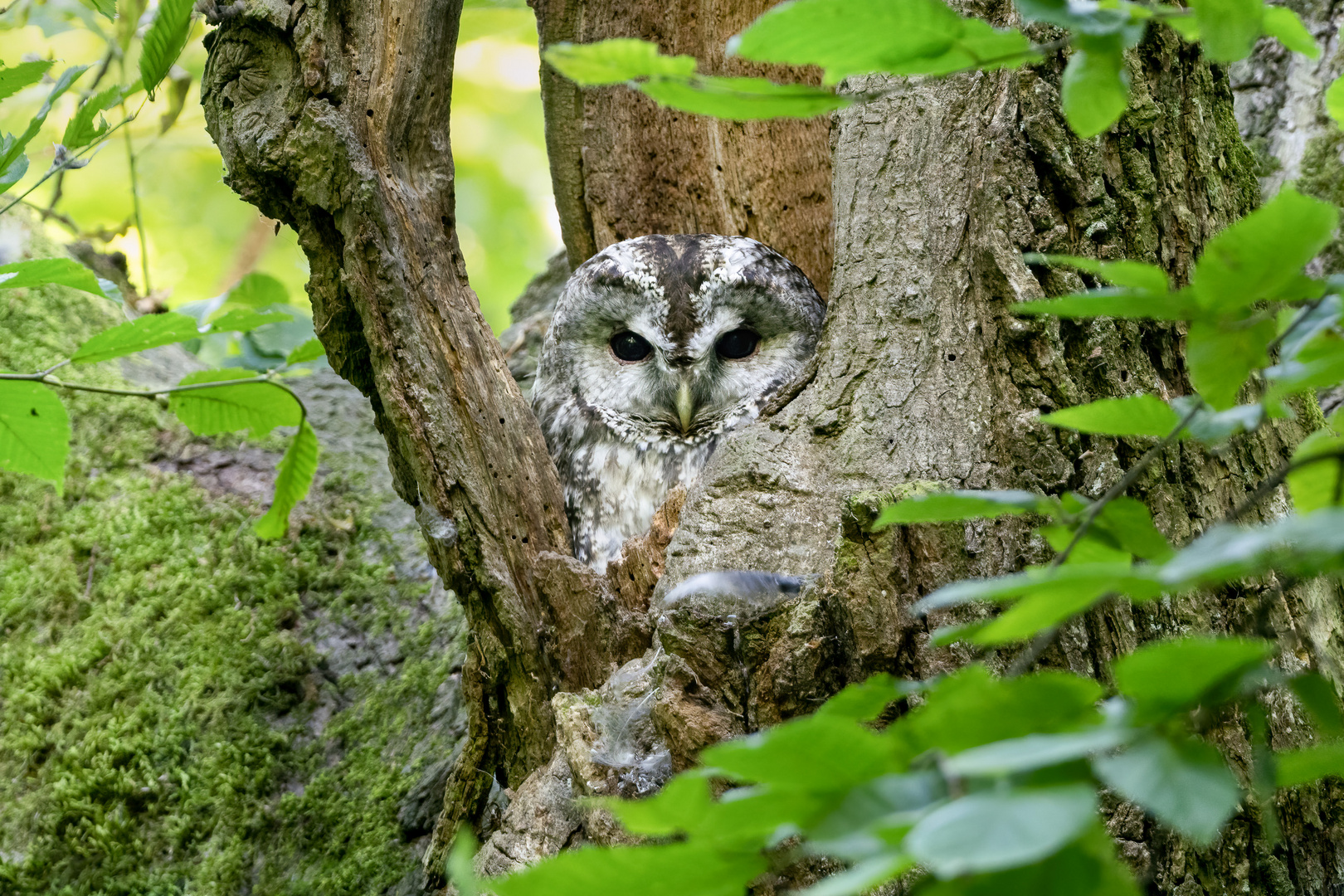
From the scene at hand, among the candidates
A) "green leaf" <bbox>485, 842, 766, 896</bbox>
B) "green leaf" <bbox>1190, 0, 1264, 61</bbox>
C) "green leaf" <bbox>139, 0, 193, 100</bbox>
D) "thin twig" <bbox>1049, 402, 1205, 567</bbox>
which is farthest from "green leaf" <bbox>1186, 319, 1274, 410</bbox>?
"green leaf" <bbox>139, 0, 193, 100</bbox>

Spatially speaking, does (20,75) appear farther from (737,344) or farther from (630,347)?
(737,344)

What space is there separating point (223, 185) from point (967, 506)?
10.6ft

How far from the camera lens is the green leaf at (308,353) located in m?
1.95


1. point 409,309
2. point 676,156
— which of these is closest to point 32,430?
point 409,309

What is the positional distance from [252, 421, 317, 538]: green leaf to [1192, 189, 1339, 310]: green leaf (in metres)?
1.86

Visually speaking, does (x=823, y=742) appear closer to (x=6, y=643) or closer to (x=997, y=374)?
(x=997, y=374)

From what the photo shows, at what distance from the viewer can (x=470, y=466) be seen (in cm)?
178

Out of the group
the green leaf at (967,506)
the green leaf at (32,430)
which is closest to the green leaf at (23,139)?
the green leaf at (32,430)

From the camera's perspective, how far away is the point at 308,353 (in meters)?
1.97

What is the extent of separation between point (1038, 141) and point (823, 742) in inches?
49.6

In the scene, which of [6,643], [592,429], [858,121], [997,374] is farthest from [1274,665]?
[6,643]

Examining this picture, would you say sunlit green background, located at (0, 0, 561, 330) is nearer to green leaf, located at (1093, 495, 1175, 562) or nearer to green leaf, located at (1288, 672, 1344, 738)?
green leaf, located at (1093, 495, 1175, 562)

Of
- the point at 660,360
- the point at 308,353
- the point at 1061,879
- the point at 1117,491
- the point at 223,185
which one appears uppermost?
the point at 223,185

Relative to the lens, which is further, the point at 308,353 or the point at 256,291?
the point at 256,291
